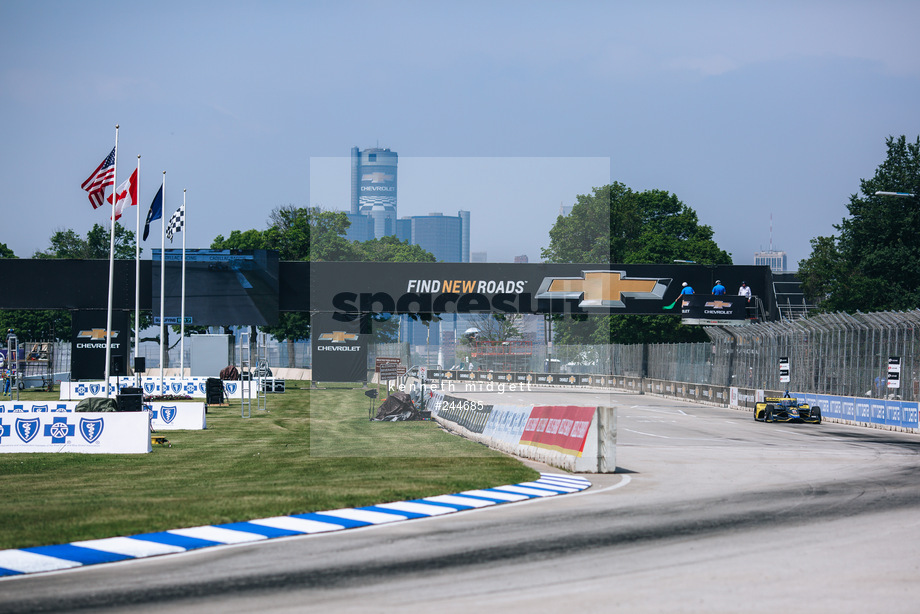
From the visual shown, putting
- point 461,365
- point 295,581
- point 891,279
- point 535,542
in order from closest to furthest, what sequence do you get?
point 295,581
point 535,542
point 891,279
point 461,365

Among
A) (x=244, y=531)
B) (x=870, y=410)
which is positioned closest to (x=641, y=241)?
(x=870, y=410)

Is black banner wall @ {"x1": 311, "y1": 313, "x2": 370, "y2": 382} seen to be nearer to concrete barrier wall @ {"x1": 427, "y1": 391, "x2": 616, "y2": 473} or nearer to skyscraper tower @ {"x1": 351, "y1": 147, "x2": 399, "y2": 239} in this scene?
concrete barrier wall @ {"x1": 427, "y1": 391, "x2": 616, "y2": 473}

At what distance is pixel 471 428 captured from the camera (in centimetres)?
3000

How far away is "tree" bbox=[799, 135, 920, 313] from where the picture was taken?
81.8 m

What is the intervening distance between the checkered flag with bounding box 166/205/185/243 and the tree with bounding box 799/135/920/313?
5828 cm

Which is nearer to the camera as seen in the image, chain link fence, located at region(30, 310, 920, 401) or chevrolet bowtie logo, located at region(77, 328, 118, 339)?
chain link fence, located at region(30, 310, 920, 401)

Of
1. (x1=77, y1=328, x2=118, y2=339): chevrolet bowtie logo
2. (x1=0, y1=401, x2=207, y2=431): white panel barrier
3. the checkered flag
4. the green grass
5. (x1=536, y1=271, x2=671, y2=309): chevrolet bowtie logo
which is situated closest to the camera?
the green grass

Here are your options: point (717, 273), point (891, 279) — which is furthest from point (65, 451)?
point (891, 279)

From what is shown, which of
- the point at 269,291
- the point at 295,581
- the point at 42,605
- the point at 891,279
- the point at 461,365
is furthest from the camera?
the point at 461,365

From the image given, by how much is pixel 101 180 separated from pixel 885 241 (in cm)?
7349

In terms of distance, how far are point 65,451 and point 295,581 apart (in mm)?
18231

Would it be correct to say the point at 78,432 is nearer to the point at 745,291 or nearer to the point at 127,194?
the point at 127,194

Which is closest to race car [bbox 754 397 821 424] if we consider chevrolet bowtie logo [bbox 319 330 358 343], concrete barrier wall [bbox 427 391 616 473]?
concrete barrier wall [bbox 427 391 616 473]

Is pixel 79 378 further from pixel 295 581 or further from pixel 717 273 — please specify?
pixel 295 581
